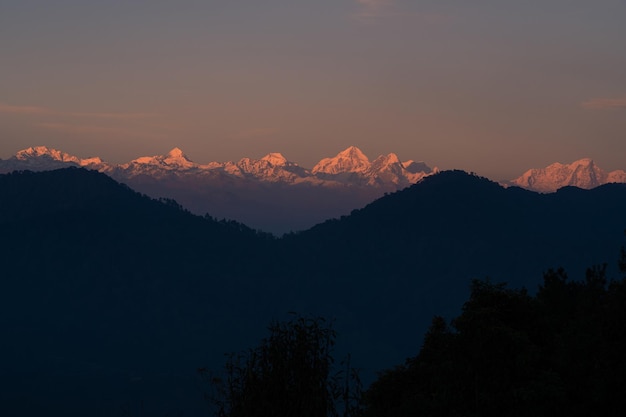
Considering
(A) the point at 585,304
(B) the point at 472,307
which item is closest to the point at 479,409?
(B) the point at 472,307

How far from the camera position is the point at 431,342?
80062 millimetres

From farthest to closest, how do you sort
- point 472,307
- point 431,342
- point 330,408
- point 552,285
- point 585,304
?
point 552,285 < point 585,304 < point 431,342 < point 472,307 < point 330,408

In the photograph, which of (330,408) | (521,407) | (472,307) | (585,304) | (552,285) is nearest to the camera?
(330,408)

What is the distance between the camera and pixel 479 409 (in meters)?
60.2

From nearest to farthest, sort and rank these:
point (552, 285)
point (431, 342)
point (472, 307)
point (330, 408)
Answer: point (330, 408), point (472, 307), point (431, 342), point (552, 285)

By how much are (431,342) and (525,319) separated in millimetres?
15924

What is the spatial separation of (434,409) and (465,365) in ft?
13.3

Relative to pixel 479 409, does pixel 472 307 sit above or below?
above

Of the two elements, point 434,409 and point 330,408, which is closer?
point 330,408

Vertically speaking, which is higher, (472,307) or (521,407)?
(472,307)

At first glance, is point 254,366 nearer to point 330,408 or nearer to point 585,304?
point 330,408

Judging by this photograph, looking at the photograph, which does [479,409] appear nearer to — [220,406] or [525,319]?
[525,319]

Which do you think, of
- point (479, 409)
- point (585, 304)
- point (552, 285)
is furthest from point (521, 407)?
point (552, 285)

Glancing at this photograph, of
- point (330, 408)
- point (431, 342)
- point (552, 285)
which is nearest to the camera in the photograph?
point (330, 408)
